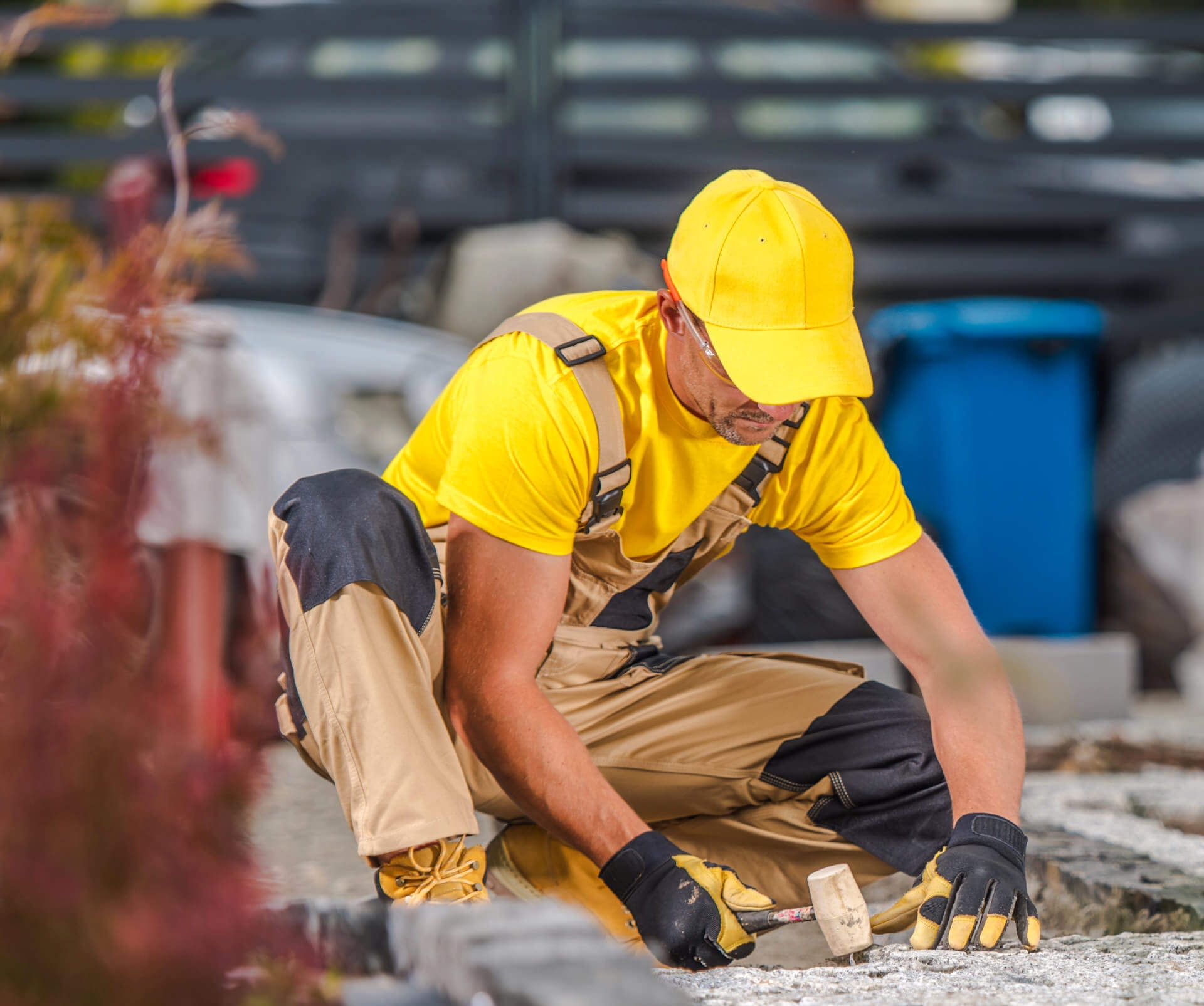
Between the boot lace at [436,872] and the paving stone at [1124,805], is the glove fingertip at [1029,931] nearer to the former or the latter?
the paving stone at [1124,805]

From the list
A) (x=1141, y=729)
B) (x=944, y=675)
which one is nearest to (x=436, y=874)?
(x=944, y=675)

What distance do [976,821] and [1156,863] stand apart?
1.86 ft

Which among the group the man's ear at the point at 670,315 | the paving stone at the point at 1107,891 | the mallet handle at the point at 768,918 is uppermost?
the man's ear at the point at 670,315

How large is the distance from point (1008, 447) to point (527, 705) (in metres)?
2.64

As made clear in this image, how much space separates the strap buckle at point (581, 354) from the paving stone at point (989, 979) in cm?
87

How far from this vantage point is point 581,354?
196cm

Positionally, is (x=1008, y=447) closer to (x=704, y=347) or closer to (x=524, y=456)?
(x=704, y=347)

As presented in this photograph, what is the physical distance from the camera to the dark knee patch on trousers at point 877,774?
212cm

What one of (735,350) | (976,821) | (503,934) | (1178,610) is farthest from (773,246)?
(1178,610)

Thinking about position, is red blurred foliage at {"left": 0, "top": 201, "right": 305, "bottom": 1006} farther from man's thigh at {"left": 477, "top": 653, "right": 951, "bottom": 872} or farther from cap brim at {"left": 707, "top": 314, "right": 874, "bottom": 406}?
man's thigh at {"left": 477, "top": 653, "right": 951, "bottom": 872}

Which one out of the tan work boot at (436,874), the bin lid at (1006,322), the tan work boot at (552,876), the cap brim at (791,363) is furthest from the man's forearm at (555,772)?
the bin lid at (1006,322)

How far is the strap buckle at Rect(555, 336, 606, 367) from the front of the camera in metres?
1.95

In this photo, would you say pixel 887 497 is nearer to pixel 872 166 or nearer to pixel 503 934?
pixel 503 934

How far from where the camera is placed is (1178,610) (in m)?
4.32
